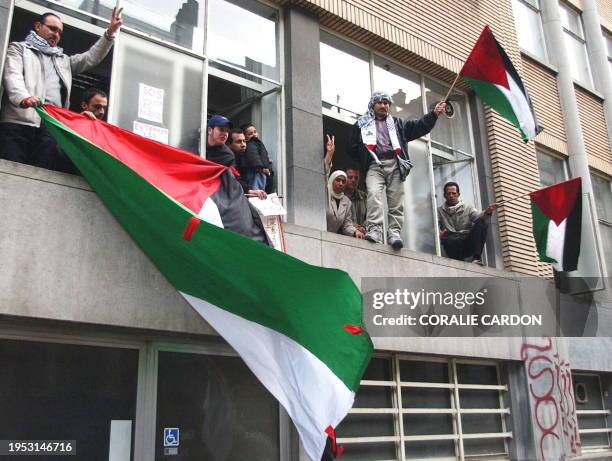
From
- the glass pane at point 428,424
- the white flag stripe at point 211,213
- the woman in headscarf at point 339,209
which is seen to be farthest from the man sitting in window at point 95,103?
the glass pane at point 428,424

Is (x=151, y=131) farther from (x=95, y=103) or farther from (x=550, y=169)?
(x=550, y=169)

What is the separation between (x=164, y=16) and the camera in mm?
Answer: 6711

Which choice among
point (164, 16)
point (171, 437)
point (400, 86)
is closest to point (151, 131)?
point (164, 16)

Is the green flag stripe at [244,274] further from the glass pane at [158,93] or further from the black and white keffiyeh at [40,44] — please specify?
the glass pane at [158,93]

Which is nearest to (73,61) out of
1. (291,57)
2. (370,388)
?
(291,57)

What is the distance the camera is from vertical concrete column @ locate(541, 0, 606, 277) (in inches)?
428

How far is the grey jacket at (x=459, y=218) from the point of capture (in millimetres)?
8820

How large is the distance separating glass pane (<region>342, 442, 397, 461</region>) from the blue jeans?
282 centimetres

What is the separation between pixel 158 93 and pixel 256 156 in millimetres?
1174

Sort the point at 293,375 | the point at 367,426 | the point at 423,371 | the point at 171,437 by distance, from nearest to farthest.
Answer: the point at 293,375, the point at 171,437, the point at 367,426, the point at 423,371

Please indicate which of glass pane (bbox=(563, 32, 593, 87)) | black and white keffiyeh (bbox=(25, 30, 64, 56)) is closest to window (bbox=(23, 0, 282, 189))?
black and white keffiyeh (bbox=(25, 30, 64, 56))

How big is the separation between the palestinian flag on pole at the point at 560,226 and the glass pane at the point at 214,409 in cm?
480

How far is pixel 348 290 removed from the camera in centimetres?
499

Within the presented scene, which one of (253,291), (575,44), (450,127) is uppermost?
(575,44)
